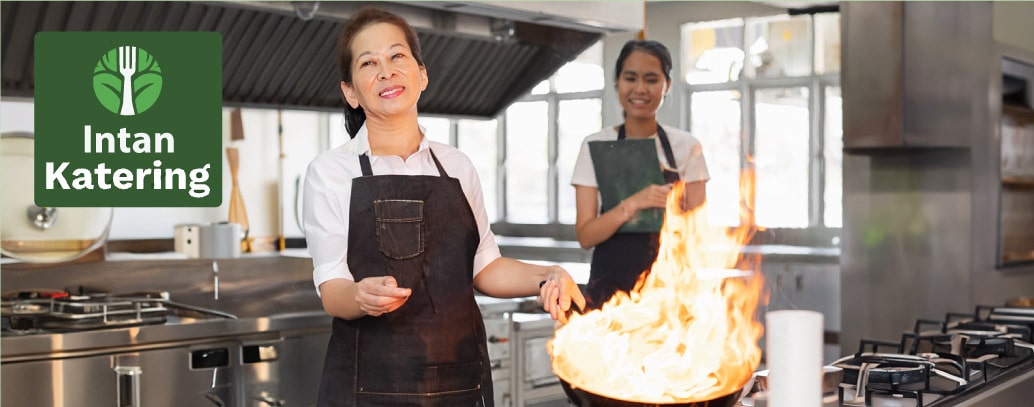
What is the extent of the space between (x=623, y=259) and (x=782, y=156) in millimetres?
7366

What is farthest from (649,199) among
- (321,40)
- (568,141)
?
(568,141)

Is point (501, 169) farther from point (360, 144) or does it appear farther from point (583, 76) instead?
point (360, 144)

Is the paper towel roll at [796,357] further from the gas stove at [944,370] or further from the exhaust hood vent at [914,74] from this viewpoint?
the exhaust hood vent at [914,74]

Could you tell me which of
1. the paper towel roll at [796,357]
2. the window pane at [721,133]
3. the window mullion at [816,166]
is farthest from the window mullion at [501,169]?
the paper towel roll at [796,357]

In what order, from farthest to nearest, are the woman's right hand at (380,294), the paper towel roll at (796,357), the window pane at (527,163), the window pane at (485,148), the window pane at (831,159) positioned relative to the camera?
the window pane at (485,148) → the window pane at (527,163) → the window pane at (831,159) → the woman's right hand at (380,294) → the paper towel roll at (796,357)

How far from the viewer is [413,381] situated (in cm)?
224

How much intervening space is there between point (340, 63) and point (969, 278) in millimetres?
3561

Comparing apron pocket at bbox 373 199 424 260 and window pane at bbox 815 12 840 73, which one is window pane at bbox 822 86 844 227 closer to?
window pane at bbox 815 12 840 73

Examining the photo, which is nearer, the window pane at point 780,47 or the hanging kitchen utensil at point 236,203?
the hanging kitchen utensil at point 236,203

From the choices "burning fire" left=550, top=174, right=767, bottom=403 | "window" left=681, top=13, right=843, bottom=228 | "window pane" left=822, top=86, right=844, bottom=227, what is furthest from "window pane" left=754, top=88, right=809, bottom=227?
"burning fire" left=550, top=174, right=767, bottom=403

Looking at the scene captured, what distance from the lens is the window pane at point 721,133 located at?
418 inches

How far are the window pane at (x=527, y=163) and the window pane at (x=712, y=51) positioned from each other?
202 cm

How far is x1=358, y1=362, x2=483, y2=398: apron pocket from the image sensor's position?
2.23 metres

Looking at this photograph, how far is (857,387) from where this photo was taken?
85.8 inches
